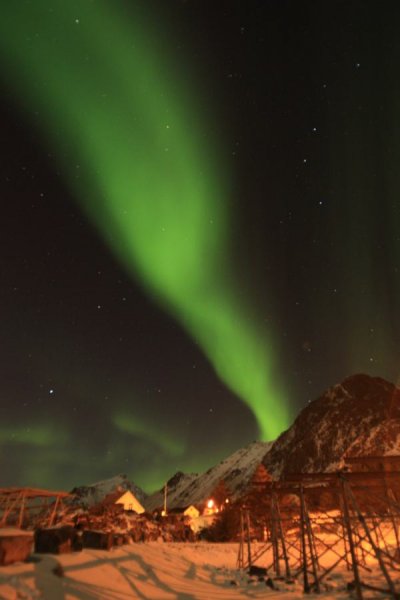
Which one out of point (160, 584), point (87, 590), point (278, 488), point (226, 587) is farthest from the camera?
point (278, 488)

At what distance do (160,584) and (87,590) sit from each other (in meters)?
4.71

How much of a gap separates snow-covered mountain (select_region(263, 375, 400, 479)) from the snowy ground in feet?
342

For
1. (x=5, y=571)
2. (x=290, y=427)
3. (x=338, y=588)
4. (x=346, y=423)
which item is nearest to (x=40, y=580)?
(x=5, y=571)

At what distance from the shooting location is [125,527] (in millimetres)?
31703

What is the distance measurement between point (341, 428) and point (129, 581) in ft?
513

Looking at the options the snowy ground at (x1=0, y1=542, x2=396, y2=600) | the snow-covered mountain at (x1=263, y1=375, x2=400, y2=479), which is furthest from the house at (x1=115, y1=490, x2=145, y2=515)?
the snow-covered mountain at (x1=263, y1=375, x2=400, y2=479)

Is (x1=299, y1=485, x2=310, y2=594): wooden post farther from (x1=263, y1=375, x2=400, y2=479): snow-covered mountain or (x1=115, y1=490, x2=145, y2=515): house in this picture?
(x1=263, y1=375, x2=400, y2=479): snow-covered mountain

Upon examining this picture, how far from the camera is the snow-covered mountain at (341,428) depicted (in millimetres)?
126000

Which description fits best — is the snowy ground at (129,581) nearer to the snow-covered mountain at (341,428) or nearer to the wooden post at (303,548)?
the wooden post at (303,548)

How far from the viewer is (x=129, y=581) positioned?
13.5 meters

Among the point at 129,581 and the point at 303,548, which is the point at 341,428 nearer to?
the point at 303,548

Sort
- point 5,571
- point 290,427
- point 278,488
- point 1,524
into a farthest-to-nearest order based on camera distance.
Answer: point 290,427
point 1,524
point 278,488
point 5,571

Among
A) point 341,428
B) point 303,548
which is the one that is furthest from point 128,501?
point 341,428

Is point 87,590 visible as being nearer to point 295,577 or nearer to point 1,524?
point 295,577
